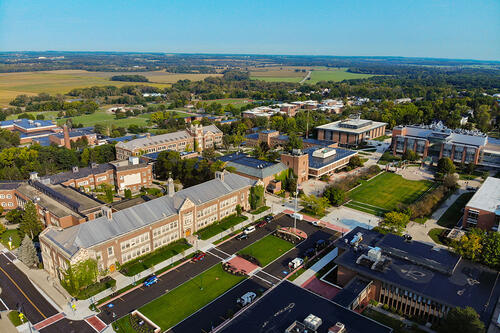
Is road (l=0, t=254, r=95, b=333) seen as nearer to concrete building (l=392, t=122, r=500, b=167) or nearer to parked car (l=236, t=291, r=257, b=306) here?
parked car (l=236, t=291, r=257, b=306)

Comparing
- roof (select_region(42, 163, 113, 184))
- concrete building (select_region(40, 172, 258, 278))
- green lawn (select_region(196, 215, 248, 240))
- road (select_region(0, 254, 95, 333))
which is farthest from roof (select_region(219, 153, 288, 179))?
road (select_region(0, 254, 95, 333))

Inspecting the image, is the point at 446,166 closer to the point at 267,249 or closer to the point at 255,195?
the point at 255,195

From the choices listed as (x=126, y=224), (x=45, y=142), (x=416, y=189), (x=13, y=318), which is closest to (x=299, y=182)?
(x=416, y=189)

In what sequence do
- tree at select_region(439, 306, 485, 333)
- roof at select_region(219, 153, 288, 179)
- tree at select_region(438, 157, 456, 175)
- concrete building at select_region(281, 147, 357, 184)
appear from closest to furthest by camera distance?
tree at select_region(439, 306, 485, 333)
roof at select_region(219, 153, 288, 179)
concrete building at select_region(281, 147, 357, 184)
tree at select_region(438, 157, 456, 175)

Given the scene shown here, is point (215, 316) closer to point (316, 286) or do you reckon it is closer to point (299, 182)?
point (316, 286)

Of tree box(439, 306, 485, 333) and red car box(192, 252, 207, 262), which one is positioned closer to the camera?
tree box(439, 306, 485, 333)

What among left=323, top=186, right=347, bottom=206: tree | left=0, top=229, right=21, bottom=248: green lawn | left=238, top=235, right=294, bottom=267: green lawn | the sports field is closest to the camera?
left=238, top=235, right=294, bottom=267: green lawn
